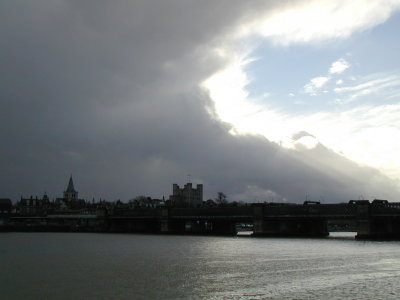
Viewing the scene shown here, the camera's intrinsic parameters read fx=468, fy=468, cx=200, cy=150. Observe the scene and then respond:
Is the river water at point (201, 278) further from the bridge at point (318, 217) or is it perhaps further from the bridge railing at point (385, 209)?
the bridge at point (318, 217)

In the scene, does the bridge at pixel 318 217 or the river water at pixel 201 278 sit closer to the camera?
the river water at pixel 201 278

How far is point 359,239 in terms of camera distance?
5989 inches

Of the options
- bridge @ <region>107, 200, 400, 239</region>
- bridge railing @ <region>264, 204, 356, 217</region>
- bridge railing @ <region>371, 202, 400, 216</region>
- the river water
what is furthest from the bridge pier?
the river water

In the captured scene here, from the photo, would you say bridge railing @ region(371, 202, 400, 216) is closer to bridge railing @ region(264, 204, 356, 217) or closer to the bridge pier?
bridge railing @ region(264, 204, 356, 217)

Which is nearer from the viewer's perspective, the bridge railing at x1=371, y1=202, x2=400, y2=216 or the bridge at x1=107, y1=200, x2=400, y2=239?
the bridge railing at x1=371, y1=202, x2=400, y2=216

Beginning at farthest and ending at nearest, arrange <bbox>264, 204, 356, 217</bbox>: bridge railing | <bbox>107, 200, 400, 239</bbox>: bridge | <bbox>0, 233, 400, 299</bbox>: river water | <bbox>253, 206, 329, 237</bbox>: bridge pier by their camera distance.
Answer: <bbox>253, 206, 329, 237</bbox>: bridge pier, <bbox>264, 204, 356, 217</bbox>: bridge railing, <bbox>107, 200, 400, 239</bbox>: bridge, <bbox>0, 233, 400, 299</bbox>: river water

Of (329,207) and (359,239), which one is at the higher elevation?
(329,207)

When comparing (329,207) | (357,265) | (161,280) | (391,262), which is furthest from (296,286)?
(329,207)

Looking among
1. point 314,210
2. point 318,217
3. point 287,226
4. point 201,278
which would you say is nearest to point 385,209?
point 318,217

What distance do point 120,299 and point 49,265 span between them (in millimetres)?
32056

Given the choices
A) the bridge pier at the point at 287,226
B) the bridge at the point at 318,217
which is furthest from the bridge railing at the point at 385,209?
the bridge pier at the point at 287,226

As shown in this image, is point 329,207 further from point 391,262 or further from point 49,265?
point 49,265

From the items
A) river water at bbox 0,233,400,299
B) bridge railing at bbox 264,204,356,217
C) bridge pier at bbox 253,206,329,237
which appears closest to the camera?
river water at bbox 0,233,400,299

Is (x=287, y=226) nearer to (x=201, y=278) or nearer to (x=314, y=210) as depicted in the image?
(x=314, y=210)
